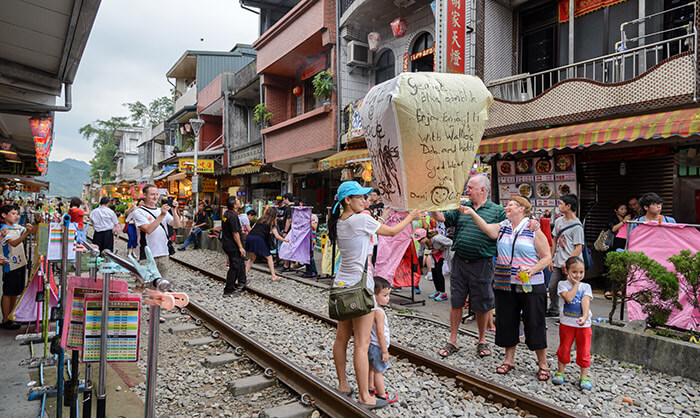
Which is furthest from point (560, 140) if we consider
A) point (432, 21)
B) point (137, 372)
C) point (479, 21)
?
point (137, 372)

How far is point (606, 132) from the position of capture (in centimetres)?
761

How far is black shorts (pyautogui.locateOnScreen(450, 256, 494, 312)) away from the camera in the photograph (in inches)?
197

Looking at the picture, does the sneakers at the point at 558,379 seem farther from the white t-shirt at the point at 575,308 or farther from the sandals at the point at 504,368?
the white t-shirt at the point at 575,308

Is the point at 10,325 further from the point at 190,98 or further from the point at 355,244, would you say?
the point at 190,98

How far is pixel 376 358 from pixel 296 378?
1085 mm

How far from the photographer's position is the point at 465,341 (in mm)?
5758

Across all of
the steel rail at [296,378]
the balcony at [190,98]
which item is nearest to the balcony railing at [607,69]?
the steel rail at [296,378]

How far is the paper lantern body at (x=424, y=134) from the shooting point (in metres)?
2.84

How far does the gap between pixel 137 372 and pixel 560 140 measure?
8069 millimetres

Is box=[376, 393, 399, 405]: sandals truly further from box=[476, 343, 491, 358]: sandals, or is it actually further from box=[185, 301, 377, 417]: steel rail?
box=[476, 343, 491, 358]: sandals

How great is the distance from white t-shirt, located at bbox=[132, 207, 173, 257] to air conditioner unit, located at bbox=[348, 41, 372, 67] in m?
9.87

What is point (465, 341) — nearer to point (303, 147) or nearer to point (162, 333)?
point (162, 333)

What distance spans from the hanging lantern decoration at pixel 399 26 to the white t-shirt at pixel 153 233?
9.71 metres

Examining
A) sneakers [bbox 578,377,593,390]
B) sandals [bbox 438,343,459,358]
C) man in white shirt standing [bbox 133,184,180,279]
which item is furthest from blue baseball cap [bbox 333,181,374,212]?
man in white shirt standing [bbox 133,184,180,279]
